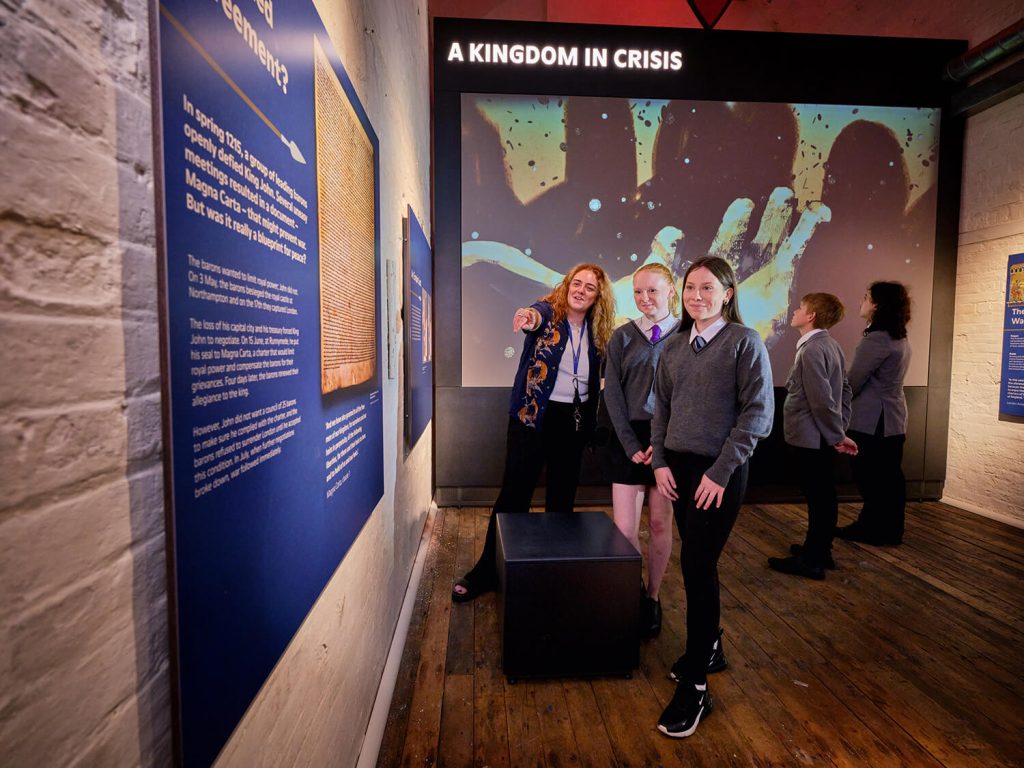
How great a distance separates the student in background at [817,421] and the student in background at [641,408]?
112 cm

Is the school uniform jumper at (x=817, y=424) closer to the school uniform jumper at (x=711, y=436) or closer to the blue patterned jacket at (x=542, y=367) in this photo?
the blue patterned jacket at (x=542, y=367)

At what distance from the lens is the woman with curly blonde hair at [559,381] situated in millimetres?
2512

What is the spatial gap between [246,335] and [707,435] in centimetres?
149

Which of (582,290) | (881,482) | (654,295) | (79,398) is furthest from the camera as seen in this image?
(881,482)

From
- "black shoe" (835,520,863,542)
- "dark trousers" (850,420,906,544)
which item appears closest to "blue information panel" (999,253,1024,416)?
"dark trousers" (850,420,906,544)

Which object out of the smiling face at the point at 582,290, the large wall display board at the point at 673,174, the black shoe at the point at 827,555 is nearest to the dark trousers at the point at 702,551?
the smiling face at the point at 582,290

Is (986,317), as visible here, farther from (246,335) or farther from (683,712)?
(246,335)

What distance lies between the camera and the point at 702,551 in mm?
1779

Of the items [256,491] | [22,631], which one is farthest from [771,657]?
[22,631]

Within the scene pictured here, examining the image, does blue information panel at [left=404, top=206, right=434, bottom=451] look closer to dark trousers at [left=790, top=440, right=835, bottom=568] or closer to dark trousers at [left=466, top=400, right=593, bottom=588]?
dark trousers at [left=466, top=400, right=593, bottom=588]

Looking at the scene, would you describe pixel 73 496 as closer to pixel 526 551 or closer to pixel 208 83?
pixel 208 83

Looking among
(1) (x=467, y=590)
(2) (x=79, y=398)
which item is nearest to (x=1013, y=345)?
(1) (x=467, y=590)

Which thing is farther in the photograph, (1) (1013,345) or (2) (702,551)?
(1) (1013,345)

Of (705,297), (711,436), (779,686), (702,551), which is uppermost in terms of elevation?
(705,297)
